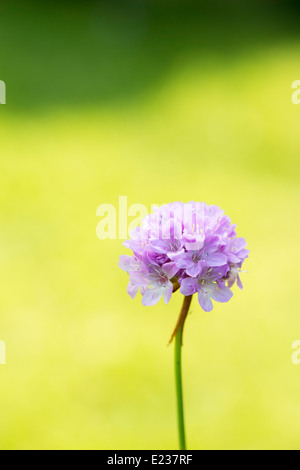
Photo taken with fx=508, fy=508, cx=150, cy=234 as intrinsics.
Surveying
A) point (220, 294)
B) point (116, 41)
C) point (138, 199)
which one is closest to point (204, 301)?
point (220, 294)

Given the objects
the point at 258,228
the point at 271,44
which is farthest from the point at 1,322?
the point at 271,44

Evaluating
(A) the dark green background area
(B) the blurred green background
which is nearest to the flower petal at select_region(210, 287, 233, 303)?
(B) the blurred green background

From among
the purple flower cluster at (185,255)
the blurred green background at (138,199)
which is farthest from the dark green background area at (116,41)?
the purple flower cluster at (185,255)

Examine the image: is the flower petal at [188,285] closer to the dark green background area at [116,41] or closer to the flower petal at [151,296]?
the flower petal at [151,296]

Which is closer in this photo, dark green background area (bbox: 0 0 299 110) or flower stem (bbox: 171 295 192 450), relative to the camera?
flower stem (bbox: 171 295 192 450)

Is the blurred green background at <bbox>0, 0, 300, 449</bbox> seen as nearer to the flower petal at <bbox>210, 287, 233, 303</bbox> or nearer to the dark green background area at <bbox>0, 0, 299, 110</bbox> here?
the dark green background area at <bbox>0, 0, 299, 110</bbox>

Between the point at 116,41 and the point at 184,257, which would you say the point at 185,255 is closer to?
the point at 184,257
